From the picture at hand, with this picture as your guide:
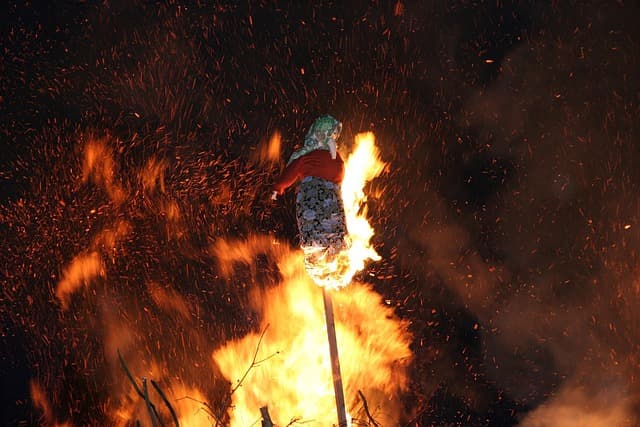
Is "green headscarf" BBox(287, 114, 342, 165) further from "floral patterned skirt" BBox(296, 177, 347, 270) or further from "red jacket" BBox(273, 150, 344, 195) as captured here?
"floral patterned skirt" BBox(296, 177, 347, 270)

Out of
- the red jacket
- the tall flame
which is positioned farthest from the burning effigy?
the tall flame

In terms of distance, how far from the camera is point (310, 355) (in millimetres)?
3992

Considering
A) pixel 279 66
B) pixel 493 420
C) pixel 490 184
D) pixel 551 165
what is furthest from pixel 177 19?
pixel 493 420

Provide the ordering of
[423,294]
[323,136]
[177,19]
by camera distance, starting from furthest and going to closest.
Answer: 1. [423,294]
2. [177,19]
3. [323,136]

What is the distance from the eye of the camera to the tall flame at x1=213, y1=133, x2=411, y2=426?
3998 millimetres

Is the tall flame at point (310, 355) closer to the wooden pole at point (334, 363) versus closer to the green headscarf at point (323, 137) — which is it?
the green headscarf at point (323, 137)

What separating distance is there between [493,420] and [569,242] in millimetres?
1118

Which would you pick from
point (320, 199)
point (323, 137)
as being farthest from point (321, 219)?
point (323, 137)

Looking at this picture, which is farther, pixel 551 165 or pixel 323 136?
pixel 551 165

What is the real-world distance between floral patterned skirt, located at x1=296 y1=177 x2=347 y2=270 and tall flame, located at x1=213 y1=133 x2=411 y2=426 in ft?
3.71

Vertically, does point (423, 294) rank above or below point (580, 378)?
above

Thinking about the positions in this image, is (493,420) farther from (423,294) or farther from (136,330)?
(136,330)

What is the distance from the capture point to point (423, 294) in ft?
13.6

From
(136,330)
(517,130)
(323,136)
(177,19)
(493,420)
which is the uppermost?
(177,19)
